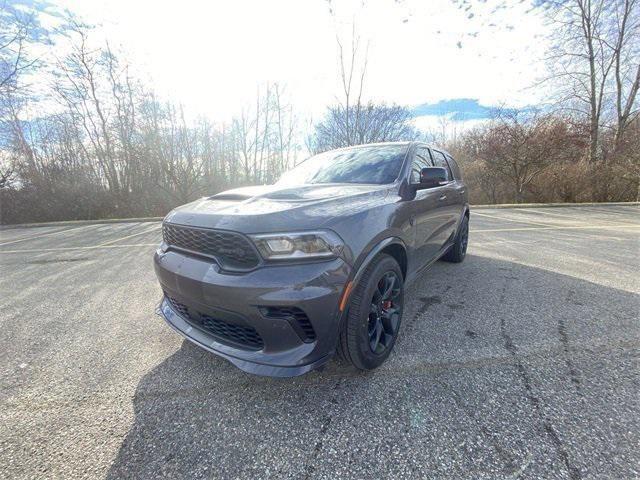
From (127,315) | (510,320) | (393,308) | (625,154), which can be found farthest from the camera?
(625,154)

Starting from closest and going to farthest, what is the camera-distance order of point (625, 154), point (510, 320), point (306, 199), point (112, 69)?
1. point (306, 199)
2. point (510, 320)
3. point (625, 154)
4. point (112, 69)

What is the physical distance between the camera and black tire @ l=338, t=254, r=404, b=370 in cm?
180

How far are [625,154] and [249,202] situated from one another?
21964mm

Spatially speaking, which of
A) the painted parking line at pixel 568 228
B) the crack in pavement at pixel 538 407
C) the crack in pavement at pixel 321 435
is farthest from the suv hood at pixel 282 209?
the painted parking line at pixel 568 228

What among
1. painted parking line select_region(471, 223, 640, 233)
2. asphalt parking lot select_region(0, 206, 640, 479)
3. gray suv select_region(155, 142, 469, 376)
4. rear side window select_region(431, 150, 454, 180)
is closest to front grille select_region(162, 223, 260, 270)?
gray suv select_region(155, 142, 469, 376)

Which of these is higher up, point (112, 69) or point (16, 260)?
point (112, 69)

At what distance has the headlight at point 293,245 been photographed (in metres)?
1.61

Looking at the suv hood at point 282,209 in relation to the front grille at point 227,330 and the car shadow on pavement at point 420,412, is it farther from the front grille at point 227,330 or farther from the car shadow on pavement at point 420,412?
the car shadow on pavement at point 420,412

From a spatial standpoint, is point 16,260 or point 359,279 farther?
point 16,260

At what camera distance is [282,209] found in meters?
1.74

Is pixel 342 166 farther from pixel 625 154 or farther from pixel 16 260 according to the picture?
pixel 625 154

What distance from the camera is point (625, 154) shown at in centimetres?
1521

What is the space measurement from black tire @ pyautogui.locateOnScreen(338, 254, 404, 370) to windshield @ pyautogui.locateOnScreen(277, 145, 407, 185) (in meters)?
0.95

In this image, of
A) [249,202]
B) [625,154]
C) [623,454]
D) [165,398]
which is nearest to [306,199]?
[249,202]
